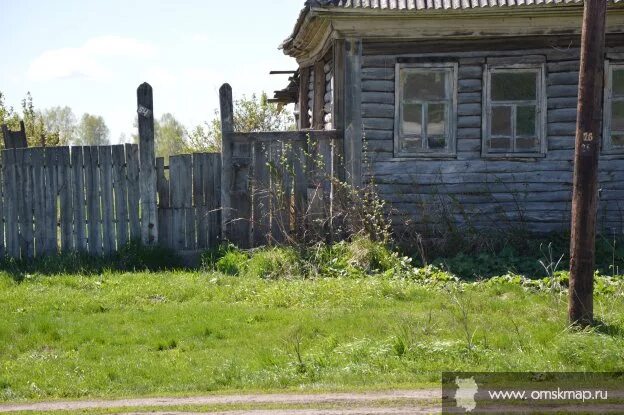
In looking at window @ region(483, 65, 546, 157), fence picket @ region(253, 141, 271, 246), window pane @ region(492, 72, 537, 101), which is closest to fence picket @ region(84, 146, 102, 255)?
fence picket @ region(253, 141, 271, 246)

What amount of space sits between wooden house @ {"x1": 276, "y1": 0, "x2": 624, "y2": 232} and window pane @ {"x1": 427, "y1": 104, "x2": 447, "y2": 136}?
0.6 inches

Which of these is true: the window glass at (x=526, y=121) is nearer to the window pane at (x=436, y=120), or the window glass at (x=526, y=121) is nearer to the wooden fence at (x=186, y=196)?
the window pane at (x=436, y=120)

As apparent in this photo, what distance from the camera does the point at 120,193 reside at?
12906mm

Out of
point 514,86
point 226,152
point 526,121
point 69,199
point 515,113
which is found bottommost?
point 69,199

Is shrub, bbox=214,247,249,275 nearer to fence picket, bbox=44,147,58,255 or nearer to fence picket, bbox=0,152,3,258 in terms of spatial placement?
fence picket, bbox=44,147,58,255

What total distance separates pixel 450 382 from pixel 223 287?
14.8 feet

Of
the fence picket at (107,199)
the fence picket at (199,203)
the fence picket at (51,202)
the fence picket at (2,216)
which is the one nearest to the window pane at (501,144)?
the fence picket at (199,203)

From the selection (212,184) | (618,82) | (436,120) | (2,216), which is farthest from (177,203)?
(618,82)

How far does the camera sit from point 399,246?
504 inches

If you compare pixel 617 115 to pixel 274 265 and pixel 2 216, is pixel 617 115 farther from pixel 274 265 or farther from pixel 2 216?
pixel 2 216

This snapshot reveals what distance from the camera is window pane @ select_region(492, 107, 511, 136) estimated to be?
1355 cm

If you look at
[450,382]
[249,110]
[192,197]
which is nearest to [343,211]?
[192,197]

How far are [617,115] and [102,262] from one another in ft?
27.1

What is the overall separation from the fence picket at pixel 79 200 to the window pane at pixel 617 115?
824 centimetres
